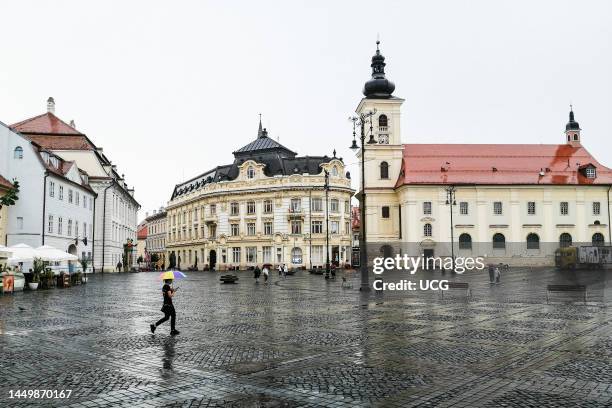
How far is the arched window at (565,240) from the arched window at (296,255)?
33.9 metres

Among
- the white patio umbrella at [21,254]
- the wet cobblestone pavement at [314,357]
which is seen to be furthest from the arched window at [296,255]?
the wet cobblestone pavement at [314,357]

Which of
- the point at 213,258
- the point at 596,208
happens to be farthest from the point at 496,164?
the point at 213,258

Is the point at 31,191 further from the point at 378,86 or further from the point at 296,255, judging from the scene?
the point at 378,86

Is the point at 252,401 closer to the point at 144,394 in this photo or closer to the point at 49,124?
the point at 144,394

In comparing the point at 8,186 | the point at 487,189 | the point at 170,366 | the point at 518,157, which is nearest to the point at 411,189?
the point at 487,189

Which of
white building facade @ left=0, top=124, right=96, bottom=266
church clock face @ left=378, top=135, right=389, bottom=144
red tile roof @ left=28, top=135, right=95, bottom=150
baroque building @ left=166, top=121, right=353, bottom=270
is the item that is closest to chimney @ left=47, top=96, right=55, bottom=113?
red tile roof @ left=28, top=135, right=95, bottom=150

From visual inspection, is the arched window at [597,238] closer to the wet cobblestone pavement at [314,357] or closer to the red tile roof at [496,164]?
the red tile roof at [496,164]

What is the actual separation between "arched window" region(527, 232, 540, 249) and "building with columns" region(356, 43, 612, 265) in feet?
0.43

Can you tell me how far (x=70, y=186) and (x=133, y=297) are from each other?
2918 cm

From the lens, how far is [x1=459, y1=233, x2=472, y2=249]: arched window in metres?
71.5

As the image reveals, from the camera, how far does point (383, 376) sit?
9227 mm

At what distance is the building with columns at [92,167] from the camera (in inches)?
2275

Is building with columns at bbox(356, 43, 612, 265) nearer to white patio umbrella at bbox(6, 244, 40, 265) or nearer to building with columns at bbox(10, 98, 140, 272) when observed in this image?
building with columns at bbox(10, 98, 140, 272)

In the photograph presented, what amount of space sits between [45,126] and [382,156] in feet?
134
